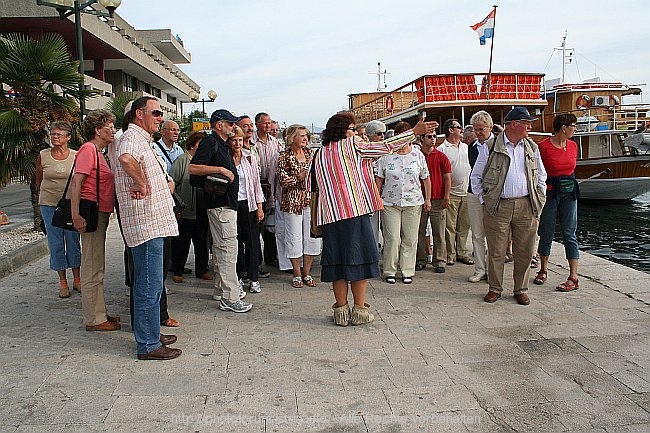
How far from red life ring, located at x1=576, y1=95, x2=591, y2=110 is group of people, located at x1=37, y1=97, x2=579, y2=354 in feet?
55.6

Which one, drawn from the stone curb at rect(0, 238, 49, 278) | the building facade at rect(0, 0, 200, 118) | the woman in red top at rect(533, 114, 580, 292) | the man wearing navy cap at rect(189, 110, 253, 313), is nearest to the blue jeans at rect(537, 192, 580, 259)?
the woman in red top at rect(533, 114, 580, 292)

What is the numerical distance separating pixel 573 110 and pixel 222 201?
2081 cm

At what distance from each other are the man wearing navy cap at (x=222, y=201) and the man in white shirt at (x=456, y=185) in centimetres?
326

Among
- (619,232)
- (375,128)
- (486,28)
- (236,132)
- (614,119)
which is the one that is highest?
(486,28)

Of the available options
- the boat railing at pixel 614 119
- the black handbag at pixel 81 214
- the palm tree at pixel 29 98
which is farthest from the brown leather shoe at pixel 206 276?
the boat railing at pixel 614 119

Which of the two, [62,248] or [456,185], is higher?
[456,185]

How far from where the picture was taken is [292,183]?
653cm

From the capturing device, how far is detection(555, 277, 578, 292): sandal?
247 inches

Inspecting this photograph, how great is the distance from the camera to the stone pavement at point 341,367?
3.44 m

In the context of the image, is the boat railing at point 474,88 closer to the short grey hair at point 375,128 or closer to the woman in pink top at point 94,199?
the short grey hair at point 375,128

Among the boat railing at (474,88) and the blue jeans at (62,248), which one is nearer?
the blue jeans at (62,248)

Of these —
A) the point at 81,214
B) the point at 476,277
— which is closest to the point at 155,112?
the point at 81,214

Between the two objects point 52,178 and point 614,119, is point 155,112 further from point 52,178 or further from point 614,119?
point 614,119

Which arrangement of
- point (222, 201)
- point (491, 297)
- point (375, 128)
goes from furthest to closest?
point (375, 128)
point (491, 297)
point (222, 201)
